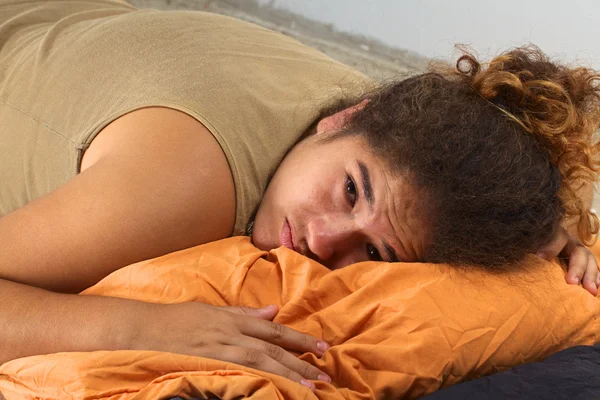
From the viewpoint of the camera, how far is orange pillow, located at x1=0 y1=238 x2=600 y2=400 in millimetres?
969

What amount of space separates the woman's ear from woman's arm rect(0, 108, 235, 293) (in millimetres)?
223

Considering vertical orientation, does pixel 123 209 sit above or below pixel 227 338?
above

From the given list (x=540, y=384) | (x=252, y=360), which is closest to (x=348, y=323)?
(x=252, y=360)

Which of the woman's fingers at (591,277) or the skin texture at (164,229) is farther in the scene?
the woman's fingers at (591,277)

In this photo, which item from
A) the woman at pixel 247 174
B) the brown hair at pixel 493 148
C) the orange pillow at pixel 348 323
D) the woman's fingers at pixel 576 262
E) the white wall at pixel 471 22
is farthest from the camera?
the white wall at pixel 471 22

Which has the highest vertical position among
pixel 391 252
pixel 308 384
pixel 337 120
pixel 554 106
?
pixel 554 106

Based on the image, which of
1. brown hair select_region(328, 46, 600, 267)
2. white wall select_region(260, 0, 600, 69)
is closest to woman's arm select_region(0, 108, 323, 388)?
brown hair select_region(328, 46, 600, 267)

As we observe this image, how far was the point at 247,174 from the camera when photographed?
127 cm

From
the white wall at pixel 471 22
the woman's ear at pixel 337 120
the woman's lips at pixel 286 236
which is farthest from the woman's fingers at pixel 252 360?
the white wall at pixel 471 22

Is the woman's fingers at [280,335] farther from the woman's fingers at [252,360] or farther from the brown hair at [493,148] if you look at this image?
the brown hair at [493,148]

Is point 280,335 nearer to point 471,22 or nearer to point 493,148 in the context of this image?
point 493,148

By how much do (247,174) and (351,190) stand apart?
17 cm

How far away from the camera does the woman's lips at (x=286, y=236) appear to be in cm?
127

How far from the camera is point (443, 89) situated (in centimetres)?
130
